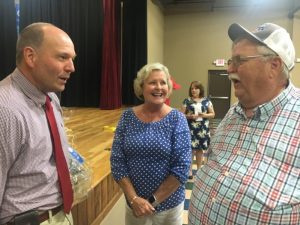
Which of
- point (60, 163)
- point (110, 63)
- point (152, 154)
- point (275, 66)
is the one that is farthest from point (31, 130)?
point (110, 63)

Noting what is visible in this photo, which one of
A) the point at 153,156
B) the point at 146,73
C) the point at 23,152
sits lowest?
the point at 153,156

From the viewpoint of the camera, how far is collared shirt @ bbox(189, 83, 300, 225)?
1.08 metres

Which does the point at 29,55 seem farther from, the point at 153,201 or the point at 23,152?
the point at 153,201

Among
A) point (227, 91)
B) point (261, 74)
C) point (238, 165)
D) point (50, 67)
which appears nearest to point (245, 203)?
point (238, 165)

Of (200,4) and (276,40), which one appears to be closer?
(276,40)

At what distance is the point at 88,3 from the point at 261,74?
736cm

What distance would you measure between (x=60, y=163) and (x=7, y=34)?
221 inches

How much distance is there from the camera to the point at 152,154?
169cm

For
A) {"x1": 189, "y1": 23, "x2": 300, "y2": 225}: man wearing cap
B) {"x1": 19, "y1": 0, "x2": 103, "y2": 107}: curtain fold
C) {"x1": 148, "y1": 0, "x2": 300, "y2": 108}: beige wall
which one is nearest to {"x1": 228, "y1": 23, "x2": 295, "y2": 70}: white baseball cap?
{"x1": 189, "y1": 23, "x2": 300, "y2": 225}: man wearing cap

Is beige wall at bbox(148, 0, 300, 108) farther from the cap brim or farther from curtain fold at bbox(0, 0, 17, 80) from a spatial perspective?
the cap brim

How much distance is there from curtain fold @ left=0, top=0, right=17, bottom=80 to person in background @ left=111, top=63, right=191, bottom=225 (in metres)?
5.17

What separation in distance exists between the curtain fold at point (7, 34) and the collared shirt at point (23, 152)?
5434mm

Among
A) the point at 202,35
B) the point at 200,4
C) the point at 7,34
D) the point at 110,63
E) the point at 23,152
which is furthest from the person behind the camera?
the point at 202,35

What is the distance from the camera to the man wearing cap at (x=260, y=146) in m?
1.09
